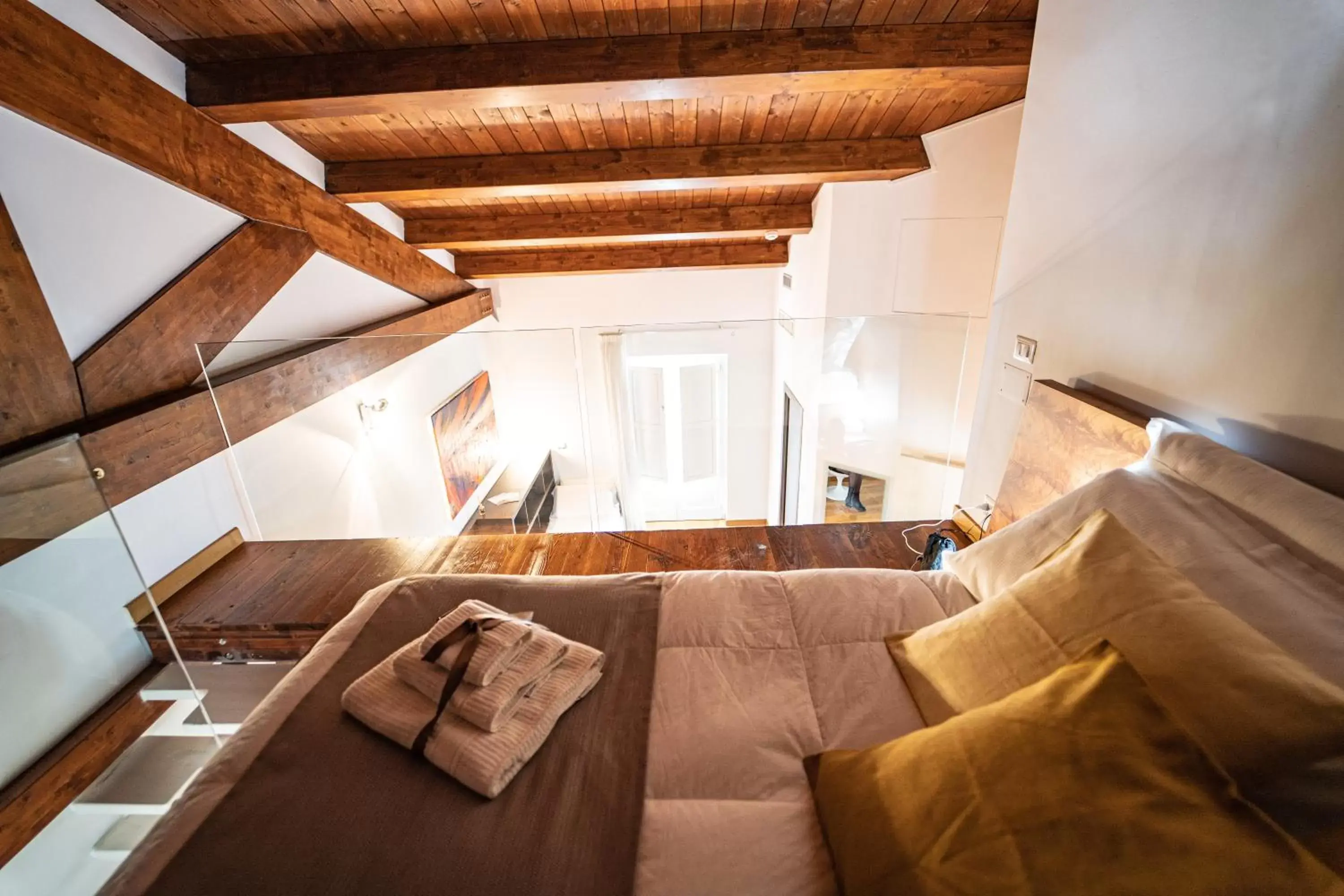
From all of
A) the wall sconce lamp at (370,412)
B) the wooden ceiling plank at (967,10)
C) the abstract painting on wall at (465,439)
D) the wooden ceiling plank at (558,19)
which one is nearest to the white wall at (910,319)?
the wooden ceiling plank at (967,10)

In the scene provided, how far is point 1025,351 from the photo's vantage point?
178cm

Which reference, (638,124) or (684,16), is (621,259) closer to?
(638,124)

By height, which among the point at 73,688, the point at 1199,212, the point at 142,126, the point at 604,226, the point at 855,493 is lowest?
the point at 855,493

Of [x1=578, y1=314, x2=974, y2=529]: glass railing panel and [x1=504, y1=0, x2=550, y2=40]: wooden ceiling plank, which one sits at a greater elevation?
[x1=504, y1=0, x2=550, y2=40]: wooden ceiling plank

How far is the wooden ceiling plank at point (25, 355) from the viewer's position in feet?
4.96

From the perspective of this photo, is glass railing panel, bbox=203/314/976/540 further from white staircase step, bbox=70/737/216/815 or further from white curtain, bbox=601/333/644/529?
white staircase step, bbox=70/737/216/815

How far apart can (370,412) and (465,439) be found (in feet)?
3.54

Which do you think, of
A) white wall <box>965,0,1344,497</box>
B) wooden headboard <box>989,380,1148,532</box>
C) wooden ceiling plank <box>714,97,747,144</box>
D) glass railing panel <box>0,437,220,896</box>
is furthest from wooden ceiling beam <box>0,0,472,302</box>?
wooden headboard <box>989,380,1148,532</box>

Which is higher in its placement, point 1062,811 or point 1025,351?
point 1025,351

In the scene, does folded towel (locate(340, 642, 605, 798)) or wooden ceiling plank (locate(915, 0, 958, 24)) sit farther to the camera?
wooden ceiling plank (locate(915, 0, 958, 24))

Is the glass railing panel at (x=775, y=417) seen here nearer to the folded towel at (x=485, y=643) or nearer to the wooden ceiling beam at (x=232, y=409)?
the wooden ceiling beam at (x=232, y=409)

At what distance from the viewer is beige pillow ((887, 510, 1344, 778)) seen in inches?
24.3

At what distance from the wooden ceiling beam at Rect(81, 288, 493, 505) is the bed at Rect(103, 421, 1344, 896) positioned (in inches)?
48.1

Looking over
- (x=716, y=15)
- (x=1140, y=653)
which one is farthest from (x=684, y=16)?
(x=1140, y=653)
